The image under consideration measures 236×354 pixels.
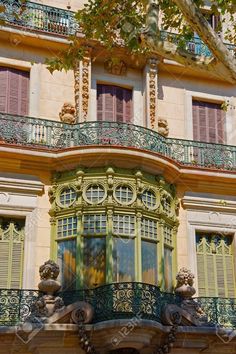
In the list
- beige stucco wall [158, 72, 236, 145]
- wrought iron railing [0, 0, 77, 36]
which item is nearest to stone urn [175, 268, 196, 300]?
beige stucco wall [158, 72, 236, 145]

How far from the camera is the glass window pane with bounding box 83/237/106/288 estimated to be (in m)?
16.3

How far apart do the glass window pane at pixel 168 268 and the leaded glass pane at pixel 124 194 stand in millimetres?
1666

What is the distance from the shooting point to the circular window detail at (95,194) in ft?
55.5

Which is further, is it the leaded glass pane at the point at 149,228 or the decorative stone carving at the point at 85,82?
A: the decorative stone carving at the point at 85,82

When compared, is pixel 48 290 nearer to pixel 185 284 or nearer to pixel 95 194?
pixel 95 194

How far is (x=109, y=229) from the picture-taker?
54.3 ft

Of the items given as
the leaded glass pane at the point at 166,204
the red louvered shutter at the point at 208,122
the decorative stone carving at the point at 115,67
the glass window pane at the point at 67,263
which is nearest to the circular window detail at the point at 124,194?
the leaded glass pane at the point at 166,204

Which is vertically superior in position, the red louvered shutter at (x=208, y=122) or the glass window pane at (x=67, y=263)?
the red louvered shutter at (x=208, y=122)

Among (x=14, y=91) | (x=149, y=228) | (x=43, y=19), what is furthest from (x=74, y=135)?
(x=43, y=19)

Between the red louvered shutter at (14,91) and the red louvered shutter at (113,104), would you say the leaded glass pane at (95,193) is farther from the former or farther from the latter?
the red louvered shutter at (14,91)

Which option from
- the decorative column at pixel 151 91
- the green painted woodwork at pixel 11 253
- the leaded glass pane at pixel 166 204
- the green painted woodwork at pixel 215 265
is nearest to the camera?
the green painted woodwork at pixel 11 253

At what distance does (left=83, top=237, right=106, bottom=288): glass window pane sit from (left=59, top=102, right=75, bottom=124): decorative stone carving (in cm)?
356

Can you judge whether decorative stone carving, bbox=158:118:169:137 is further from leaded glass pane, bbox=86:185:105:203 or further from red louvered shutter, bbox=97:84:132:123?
leaded glass pane, bbox=86:185:105:203

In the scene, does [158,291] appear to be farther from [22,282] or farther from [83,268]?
[22,282]
